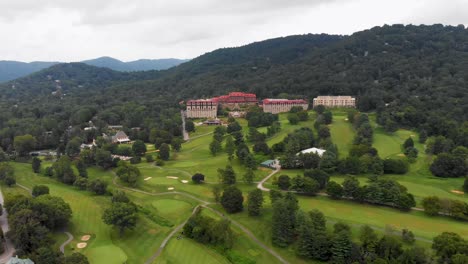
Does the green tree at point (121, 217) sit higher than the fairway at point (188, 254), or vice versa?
the green tree at point (121, 217)

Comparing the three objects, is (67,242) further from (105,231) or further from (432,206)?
(432,206)

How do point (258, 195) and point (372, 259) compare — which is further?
point (258, 195)

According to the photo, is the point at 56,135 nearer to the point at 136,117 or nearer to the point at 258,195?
the point at 136,117

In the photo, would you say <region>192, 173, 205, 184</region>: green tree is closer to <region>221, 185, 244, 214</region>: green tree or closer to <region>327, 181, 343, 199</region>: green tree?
<region>221, 185, 244, 214</region>: green tree

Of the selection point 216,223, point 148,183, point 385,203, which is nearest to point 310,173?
point 385,203

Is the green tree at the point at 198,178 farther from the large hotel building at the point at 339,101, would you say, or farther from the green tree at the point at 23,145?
the large hotel building at the point at 339,101

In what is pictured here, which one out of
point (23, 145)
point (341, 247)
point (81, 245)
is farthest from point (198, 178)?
point (23, 145)

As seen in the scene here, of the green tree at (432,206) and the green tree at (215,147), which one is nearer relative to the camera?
the green tree at (432,206)

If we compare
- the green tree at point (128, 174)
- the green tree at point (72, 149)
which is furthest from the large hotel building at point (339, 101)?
the green tree at point (72, 149)
